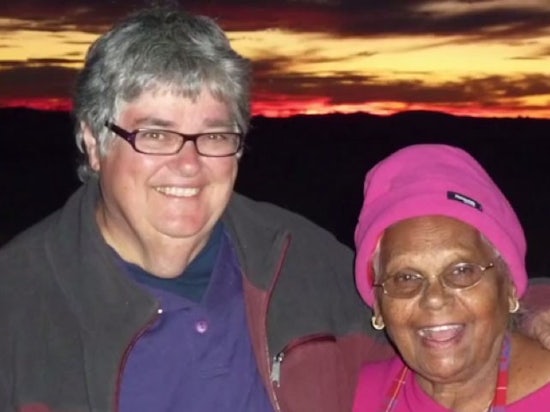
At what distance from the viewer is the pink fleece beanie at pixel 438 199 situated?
3322 millimetres

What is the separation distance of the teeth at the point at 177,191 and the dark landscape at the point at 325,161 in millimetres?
10134

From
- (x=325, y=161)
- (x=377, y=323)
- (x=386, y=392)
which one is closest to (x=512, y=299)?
(x=377, y=323)

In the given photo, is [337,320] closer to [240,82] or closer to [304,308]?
[304,308]

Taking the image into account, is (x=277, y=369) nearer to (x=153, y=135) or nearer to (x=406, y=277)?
(x=406, y=277)

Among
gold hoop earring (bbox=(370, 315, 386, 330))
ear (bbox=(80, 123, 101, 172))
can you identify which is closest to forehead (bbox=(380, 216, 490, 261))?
gold hoop earring (bbox=(370, 315, 386, 330))

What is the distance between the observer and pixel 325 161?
1287 inches

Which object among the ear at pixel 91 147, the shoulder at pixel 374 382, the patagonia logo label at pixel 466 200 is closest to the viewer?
the patagonia logo label at pixel 466 200

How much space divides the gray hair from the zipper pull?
0.70 metres

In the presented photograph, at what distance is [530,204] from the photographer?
2234 cm

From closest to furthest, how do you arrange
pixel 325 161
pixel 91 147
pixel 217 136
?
pixel 217 136, pixel 91 147, pixel 325 161

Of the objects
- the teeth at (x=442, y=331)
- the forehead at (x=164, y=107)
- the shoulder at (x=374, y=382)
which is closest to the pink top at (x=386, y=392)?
the shoulder at (x=374, y=382)

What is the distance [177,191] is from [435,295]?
81cm

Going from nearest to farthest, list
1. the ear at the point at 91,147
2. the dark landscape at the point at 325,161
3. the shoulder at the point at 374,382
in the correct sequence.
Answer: the ear at the point at 91,147 → the shoulder at the point at 374,382 → the dark landscape at the point at 325,161

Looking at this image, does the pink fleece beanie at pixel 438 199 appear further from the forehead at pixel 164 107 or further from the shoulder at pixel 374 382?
the forehead at pixel 164 107
